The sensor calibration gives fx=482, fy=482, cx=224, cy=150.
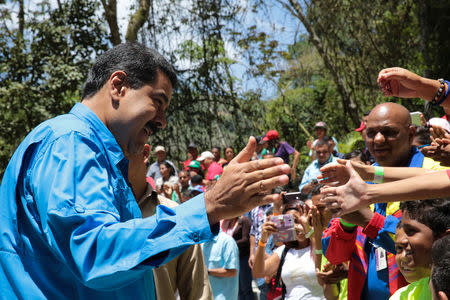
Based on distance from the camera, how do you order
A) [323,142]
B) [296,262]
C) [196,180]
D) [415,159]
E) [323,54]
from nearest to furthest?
[415,159]
[296,262]
[323,142]
[196,180]
[323,54]

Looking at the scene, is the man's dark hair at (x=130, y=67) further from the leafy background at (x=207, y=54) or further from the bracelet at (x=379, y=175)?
the leafy background at (x=207, y=54)

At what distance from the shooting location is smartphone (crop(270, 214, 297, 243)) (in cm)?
423

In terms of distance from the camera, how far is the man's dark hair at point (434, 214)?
2623 mm

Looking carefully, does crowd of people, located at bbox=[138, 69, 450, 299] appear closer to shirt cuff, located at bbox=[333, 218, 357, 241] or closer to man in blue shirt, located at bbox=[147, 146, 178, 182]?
shirt cuff, located at bbox=[333, 218, 357, 241]

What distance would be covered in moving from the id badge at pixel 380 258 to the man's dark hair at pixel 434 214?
57 centimetres

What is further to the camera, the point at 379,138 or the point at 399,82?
the point at 379,138

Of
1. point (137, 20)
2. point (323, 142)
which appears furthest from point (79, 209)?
point (137, 20)

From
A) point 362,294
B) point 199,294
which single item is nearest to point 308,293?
point 362,294

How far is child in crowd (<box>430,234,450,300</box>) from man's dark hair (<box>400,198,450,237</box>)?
332 mm

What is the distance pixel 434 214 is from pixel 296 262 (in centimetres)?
204

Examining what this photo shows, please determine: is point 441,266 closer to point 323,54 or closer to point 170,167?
point 170,167

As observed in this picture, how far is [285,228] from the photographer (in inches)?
167

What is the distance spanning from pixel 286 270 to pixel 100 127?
3021 mm

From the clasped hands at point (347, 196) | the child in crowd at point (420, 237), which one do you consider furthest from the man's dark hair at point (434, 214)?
the clasped hands at point (347, 196)
